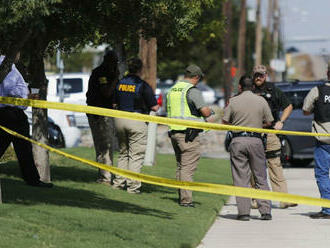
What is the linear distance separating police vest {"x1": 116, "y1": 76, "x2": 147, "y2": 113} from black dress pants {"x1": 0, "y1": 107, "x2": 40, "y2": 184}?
1.45 meters

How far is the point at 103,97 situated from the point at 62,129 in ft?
31.1

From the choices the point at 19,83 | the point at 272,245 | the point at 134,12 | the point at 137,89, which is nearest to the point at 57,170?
the point at 137,89

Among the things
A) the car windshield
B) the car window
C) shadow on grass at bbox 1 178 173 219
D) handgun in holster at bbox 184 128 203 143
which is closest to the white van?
the car window

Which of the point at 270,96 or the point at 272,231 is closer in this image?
the point at 272,231

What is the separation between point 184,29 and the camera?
11438mm

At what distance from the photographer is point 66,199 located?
11344 mm

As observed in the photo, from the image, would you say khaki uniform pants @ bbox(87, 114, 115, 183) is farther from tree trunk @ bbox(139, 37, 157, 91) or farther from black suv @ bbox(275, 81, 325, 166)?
black suv @ bbox(275, 81, 325, 166)

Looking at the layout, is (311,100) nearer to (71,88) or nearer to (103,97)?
(103,97)

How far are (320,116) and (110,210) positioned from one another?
2.89 metres

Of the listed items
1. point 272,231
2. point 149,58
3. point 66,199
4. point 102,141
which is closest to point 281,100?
point 102,141

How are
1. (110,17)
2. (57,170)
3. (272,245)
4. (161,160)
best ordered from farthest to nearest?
(161,160)
(57,170)
(110,17)
(272,245)

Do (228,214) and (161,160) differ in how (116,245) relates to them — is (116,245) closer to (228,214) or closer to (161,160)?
(228,214)

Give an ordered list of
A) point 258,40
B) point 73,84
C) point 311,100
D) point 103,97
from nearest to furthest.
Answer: point 311,100 → point 103,97 → point 73,84 → point 258,40

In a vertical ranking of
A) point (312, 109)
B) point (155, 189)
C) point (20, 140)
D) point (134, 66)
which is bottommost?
point (155, 189)
